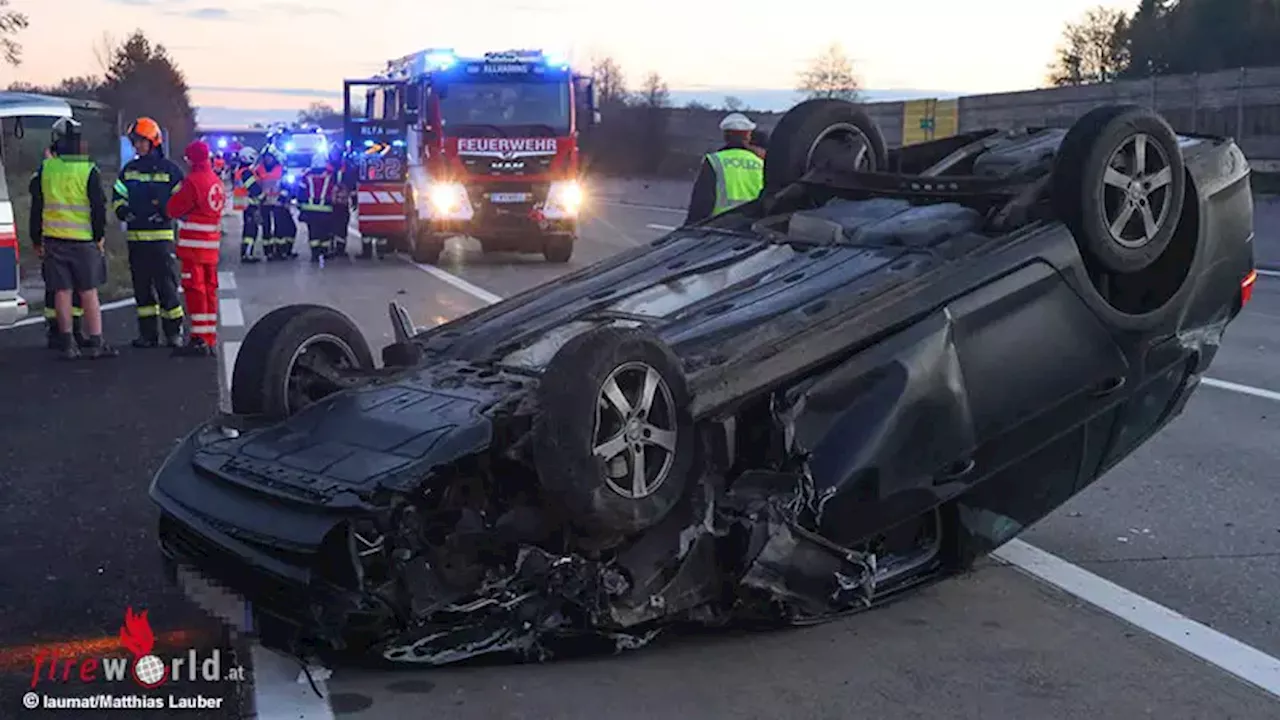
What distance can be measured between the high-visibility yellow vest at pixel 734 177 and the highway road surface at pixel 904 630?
2.50 metres

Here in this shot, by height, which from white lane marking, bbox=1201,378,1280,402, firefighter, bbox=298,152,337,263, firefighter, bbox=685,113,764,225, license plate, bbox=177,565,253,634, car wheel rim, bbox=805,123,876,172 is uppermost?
car wheel rim, bbox=805,123,876,172

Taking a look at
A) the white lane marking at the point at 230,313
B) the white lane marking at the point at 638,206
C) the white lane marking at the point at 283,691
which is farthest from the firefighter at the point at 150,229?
the white lane marking at the point at 638,206

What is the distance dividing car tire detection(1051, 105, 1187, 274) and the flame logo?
10.5 ft

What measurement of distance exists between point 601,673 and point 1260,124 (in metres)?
22.3

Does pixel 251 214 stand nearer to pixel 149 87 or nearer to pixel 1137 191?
pixel 1137 191

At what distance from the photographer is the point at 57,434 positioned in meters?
7.31

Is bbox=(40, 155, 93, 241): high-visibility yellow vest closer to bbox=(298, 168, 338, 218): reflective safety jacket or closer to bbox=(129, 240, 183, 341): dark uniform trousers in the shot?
bbox=(129, 240, 183, 341): dark uniform trousers

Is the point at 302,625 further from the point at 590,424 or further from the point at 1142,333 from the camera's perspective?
the point at 1142,333

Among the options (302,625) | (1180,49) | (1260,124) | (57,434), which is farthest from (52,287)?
(1180,49)

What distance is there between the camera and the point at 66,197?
32.7 feet

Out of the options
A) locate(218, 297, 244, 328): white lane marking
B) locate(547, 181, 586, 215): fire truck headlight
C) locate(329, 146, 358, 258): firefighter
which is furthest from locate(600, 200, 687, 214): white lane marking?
locate(218, 297, 244, 328): white lane marking

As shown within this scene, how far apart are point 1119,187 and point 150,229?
7.88 metres

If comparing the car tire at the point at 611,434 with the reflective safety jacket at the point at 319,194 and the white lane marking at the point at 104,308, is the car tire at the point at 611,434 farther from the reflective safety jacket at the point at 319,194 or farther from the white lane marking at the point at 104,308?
the reflective safety jacket at the point at 319,194

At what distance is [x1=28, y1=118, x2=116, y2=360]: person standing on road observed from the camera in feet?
32.7
